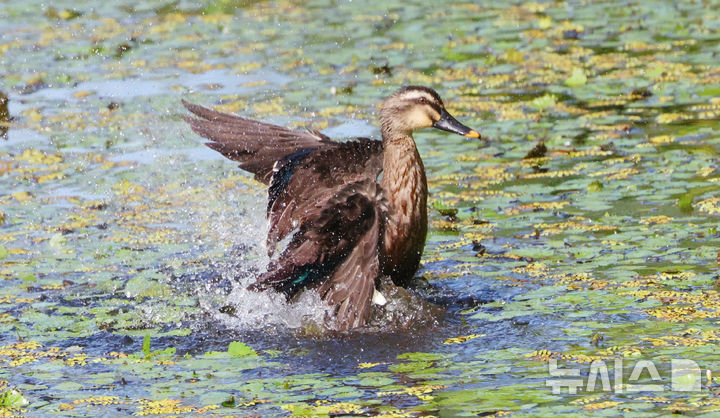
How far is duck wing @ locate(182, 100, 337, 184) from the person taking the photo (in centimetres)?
686

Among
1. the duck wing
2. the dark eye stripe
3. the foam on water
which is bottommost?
the foam on water

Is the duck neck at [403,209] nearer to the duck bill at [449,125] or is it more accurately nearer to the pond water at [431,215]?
the pond water at [431,215]

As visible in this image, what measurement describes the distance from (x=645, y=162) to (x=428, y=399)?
416 centimetres

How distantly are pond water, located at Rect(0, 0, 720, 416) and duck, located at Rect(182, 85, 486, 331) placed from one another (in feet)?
0.73

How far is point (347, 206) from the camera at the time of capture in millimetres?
5992

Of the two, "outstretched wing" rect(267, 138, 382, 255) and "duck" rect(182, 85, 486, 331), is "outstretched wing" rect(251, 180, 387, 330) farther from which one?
"outstretched wing" rect(267, 138, 382, 255)

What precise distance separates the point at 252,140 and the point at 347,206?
121cm

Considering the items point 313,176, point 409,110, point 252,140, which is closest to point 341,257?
point 313,176

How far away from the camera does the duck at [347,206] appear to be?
5.98 m

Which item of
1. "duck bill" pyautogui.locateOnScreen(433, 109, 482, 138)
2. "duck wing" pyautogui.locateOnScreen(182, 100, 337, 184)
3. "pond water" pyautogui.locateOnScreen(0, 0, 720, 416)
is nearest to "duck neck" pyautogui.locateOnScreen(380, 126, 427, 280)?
"pond water" pyautogui.locateOnScreen(0, 0, 720, 416)

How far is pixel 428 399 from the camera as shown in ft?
16.0

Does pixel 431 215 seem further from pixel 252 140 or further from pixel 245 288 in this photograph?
pixel 245 288

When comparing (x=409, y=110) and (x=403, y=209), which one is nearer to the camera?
(x=403, y=209)

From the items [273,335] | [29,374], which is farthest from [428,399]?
[29,374]
